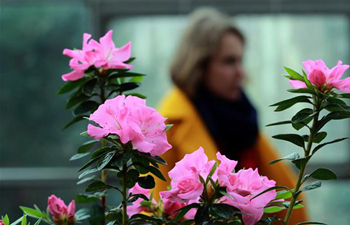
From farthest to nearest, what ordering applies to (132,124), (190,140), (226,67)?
(226,67) → (190,140) → (132,124)

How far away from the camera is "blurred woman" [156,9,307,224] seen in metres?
2.18

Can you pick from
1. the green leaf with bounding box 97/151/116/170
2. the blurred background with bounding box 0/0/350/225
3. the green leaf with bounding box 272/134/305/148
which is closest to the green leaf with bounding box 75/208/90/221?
the green leaf with bounding box 97/151/116/170

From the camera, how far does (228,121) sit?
235cm

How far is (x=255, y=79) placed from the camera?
3334 mm

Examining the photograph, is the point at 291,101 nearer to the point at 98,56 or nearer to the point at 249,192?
the point at 249,192

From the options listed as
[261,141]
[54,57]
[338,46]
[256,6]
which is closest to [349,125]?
[338,46]

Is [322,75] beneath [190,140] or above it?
above

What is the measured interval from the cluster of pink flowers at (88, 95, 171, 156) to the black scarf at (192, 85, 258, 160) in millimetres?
1698

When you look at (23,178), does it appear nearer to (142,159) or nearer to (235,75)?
(235,75)

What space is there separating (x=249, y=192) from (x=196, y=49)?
1796 millimetres

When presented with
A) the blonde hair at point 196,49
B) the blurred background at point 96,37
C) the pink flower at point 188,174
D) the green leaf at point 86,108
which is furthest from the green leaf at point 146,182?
the blurred background at point 96,37

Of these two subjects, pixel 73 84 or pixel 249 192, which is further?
pixel 73 84

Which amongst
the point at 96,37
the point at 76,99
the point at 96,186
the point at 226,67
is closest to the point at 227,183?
the point at 96,186

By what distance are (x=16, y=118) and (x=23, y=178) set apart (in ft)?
1.19
